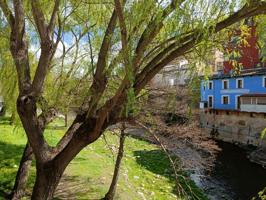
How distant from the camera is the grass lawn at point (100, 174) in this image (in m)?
10.6

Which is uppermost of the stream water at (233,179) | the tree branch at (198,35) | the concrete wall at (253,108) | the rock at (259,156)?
the tree branch at (198,35)

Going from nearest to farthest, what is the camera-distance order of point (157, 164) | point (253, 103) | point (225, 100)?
point (157, 164) < point (253, 103) < point (225, 100)

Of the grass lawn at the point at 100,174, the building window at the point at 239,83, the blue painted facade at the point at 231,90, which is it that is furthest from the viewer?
the building window at the point at 239,83

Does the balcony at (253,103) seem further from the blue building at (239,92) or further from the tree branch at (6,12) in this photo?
the tree branch at (6,12)

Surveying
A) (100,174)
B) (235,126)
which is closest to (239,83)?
(235,126)

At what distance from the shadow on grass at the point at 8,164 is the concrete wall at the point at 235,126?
17.1 metres

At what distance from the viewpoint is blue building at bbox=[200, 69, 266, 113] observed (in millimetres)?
29763

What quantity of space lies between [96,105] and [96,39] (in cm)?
218

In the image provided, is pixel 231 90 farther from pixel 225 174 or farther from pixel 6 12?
pixel 6 12

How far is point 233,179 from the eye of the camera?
16.8 m

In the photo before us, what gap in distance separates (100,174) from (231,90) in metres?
24.8

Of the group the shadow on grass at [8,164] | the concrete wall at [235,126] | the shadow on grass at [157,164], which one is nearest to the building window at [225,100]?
the concrete wall at [235,126]

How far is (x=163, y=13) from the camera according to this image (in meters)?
3.87

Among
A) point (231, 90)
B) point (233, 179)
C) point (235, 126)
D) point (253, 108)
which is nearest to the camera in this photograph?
point (233, 179)
